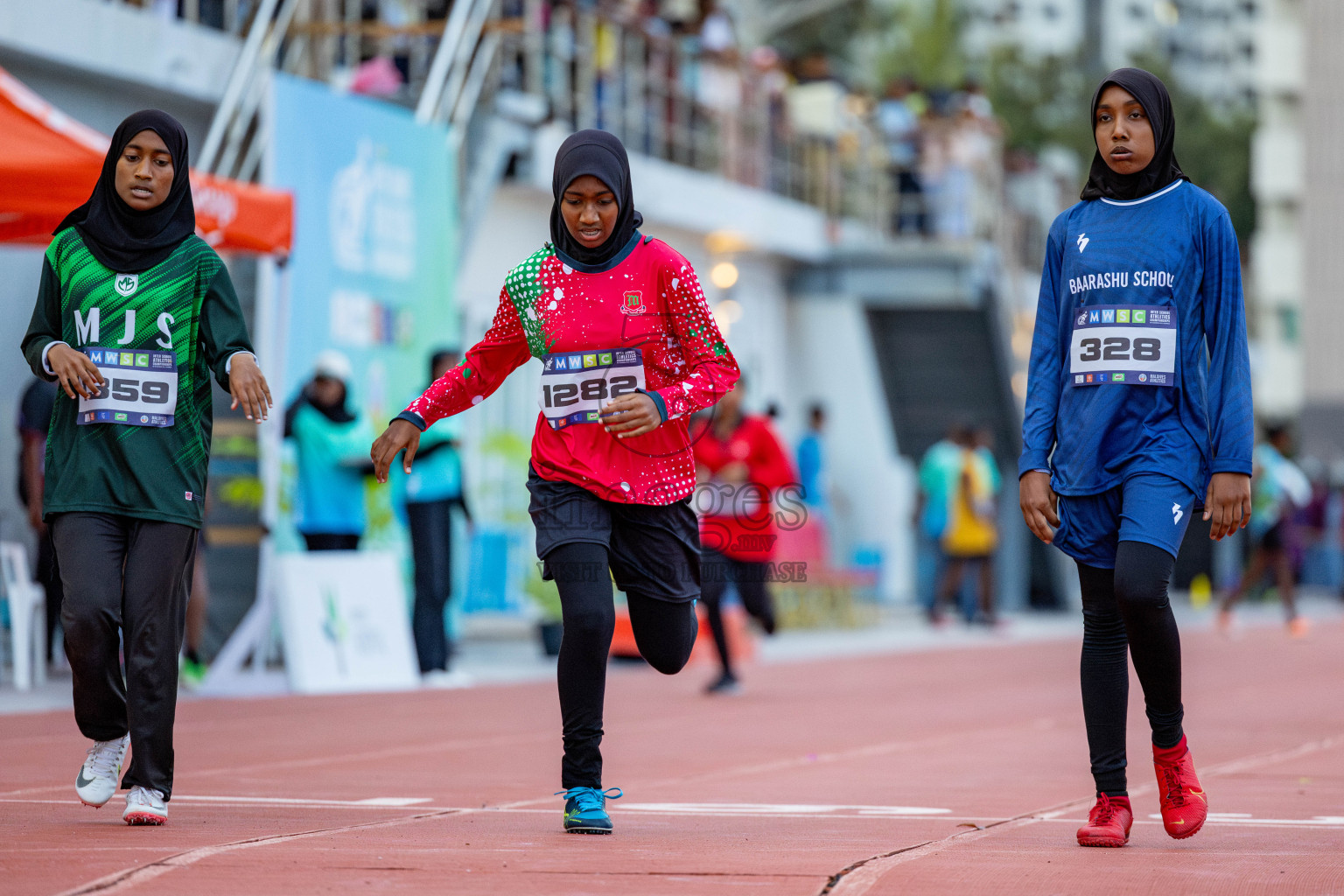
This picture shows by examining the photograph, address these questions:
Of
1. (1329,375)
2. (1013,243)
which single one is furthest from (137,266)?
(1329,375)

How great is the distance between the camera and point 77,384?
5977mm

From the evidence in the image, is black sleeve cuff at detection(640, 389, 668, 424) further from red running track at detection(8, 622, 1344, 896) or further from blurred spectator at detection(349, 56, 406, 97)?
blurred spectator at detection(349, 56, 406, 97)

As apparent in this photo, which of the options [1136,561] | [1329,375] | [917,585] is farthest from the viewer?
[1329,375]

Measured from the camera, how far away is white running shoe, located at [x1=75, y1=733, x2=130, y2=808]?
6.15 metres

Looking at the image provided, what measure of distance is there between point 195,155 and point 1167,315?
11.6 meters

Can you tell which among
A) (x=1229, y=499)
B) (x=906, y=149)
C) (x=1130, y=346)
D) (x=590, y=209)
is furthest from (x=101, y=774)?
(x=906, y=149)

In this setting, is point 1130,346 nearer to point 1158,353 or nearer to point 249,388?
point 1158,353

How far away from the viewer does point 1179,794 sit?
18.9 ft

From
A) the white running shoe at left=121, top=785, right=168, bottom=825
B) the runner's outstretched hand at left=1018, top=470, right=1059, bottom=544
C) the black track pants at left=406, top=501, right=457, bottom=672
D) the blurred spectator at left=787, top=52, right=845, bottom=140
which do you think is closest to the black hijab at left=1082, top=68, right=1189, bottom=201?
the runner's outstretched hand at left=1018, top=470, right=1059, bottom=544

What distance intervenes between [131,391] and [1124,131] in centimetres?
284

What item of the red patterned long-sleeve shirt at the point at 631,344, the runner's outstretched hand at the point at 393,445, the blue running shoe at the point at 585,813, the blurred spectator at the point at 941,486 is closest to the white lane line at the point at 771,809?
the blue running shoe at the point at 585,813

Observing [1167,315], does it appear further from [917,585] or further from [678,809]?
[917,585]

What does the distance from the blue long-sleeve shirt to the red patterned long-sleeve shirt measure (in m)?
0.98

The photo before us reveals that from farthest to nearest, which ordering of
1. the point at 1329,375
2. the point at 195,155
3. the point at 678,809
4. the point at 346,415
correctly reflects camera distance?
1. the point at 1329,375
2. the point at 195,155
3. the point at 346,415
4. the point at 678,809
